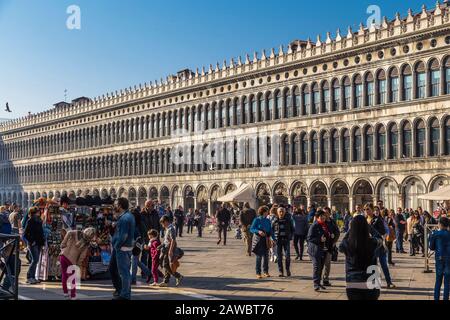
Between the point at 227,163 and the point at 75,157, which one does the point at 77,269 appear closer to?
the point at 227,163

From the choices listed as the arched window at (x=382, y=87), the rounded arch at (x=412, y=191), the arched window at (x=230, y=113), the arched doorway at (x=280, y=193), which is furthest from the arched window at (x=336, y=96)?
the arched window at (x=230, y=113)

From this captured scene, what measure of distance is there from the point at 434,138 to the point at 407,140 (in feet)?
6.31

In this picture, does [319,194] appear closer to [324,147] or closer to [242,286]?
[324,147]

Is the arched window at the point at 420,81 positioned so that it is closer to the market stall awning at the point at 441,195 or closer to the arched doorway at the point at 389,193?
the arched doorway at the point at 389,193

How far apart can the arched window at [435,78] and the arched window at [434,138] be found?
171 centimetres

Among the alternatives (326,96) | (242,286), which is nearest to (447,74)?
(326,96)

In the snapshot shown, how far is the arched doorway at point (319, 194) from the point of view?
46.0m

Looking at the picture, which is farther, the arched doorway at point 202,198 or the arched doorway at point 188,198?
the arched doorway at point 188,198

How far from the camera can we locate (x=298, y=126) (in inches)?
1917

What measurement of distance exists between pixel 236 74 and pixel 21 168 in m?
44.7

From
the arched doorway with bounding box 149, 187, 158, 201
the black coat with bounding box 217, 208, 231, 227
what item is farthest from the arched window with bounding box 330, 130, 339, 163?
the arched doorway with bounding box 149, 187, 158, 201

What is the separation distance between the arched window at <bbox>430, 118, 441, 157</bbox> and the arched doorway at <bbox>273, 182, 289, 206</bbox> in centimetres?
1237

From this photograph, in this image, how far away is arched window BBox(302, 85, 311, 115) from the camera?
48062 mm

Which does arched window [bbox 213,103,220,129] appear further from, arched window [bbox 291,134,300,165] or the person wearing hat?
the person wearing hat
